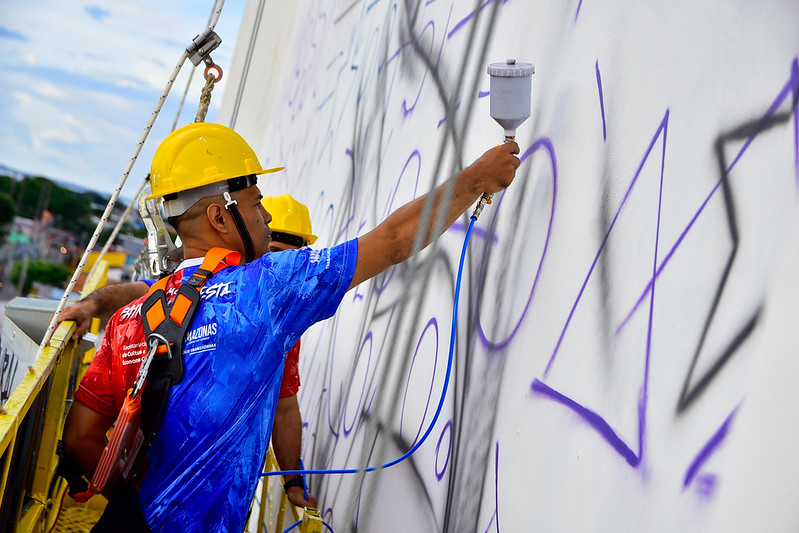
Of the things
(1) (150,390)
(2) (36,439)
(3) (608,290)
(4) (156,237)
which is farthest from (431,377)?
(2) (36,439)

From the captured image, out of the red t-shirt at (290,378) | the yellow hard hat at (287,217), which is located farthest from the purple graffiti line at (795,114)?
the yellow hard hat at (287,217)

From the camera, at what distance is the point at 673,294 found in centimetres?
145

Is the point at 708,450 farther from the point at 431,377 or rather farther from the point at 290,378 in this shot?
the point at 290,378

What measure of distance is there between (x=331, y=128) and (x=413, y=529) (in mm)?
3269

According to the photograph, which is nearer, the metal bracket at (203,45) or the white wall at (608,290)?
the white wall at (608,290)

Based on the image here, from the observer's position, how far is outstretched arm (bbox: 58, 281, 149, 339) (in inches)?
123

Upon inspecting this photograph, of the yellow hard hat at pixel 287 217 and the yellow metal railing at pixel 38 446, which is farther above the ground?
the yellow hard hat at pixel 287 217

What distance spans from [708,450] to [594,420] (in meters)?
0.33

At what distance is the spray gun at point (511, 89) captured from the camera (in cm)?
183

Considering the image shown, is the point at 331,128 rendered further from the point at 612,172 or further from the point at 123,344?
the point at 612,172

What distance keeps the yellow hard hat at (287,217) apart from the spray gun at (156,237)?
684mm

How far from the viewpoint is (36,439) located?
110 inches

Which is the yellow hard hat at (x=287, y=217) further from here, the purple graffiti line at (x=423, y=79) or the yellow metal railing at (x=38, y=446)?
the yellow metal railing at (x=38, y=446)

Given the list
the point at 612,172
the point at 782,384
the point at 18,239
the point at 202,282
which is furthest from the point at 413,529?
the point at 18,239
